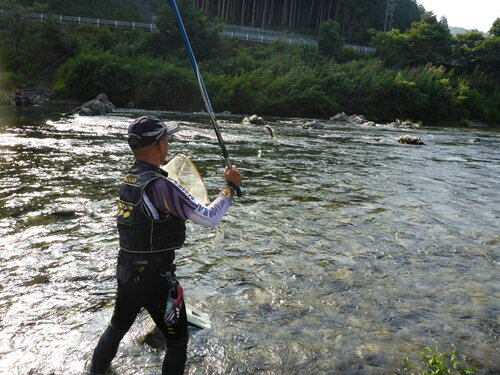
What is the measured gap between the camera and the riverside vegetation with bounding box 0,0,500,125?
1633 inches

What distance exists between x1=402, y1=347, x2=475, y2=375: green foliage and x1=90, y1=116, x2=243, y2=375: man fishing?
2073 millimetres

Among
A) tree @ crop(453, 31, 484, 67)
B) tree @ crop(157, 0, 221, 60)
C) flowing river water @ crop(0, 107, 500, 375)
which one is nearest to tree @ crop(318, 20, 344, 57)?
tree @ crop(157, 0, 221, 60)

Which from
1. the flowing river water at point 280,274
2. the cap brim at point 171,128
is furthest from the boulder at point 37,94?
the cap brim at point 171,128

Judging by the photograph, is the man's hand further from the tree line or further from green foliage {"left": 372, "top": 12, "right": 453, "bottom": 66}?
the tree line

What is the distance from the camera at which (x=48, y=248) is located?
235 inches

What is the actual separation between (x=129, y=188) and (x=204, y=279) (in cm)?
263

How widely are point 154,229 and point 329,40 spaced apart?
60.2 m

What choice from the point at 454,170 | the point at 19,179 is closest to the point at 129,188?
the point at 19,179

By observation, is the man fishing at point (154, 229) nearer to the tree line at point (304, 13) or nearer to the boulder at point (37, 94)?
the boulder at point (37, 94)

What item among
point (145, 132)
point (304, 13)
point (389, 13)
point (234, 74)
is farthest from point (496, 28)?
point (145, 132)

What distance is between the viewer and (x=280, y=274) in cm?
568

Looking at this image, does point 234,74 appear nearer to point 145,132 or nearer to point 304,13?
point 145,132

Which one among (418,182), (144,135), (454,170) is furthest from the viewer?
(454,170)

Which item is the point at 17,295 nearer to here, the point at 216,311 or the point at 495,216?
the point at 216,311
